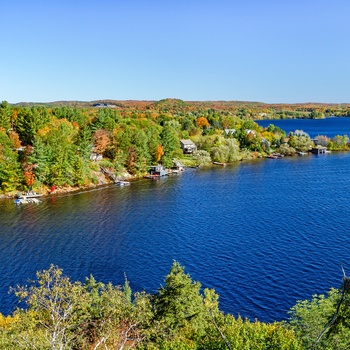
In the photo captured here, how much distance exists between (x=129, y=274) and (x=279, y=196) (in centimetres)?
4528

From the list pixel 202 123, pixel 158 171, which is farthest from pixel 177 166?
pixel 202 123

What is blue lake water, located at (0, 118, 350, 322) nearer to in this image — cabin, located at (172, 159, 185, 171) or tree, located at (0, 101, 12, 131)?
cabin, located at (172, 159, 185, 171)

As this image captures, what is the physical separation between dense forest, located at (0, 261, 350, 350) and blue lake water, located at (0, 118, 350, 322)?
11494 millimetres

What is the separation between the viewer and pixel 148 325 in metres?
25.6

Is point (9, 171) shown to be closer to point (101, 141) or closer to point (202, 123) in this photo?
point (101, 141)

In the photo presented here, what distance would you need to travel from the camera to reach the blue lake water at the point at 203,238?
142 ft

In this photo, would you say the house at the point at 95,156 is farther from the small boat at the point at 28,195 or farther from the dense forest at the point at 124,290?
the small boat at the point at 28,195

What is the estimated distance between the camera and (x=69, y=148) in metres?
92.3

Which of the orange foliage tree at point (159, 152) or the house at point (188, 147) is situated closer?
the orange foliage tree at point (159, 152)

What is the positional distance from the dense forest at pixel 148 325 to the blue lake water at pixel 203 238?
11.5 meters

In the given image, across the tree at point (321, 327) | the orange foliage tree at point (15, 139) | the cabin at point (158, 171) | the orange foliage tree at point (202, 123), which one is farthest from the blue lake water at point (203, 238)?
the orange foliage tree at point (202, 123)

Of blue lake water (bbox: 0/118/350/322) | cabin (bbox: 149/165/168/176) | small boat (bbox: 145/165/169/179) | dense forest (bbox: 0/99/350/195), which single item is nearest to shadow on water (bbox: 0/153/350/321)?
blue lake water (bbox: 0/118/350/322)

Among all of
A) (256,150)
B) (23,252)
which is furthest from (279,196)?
(256,150)

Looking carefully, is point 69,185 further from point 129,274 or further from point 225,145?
point 225,145
